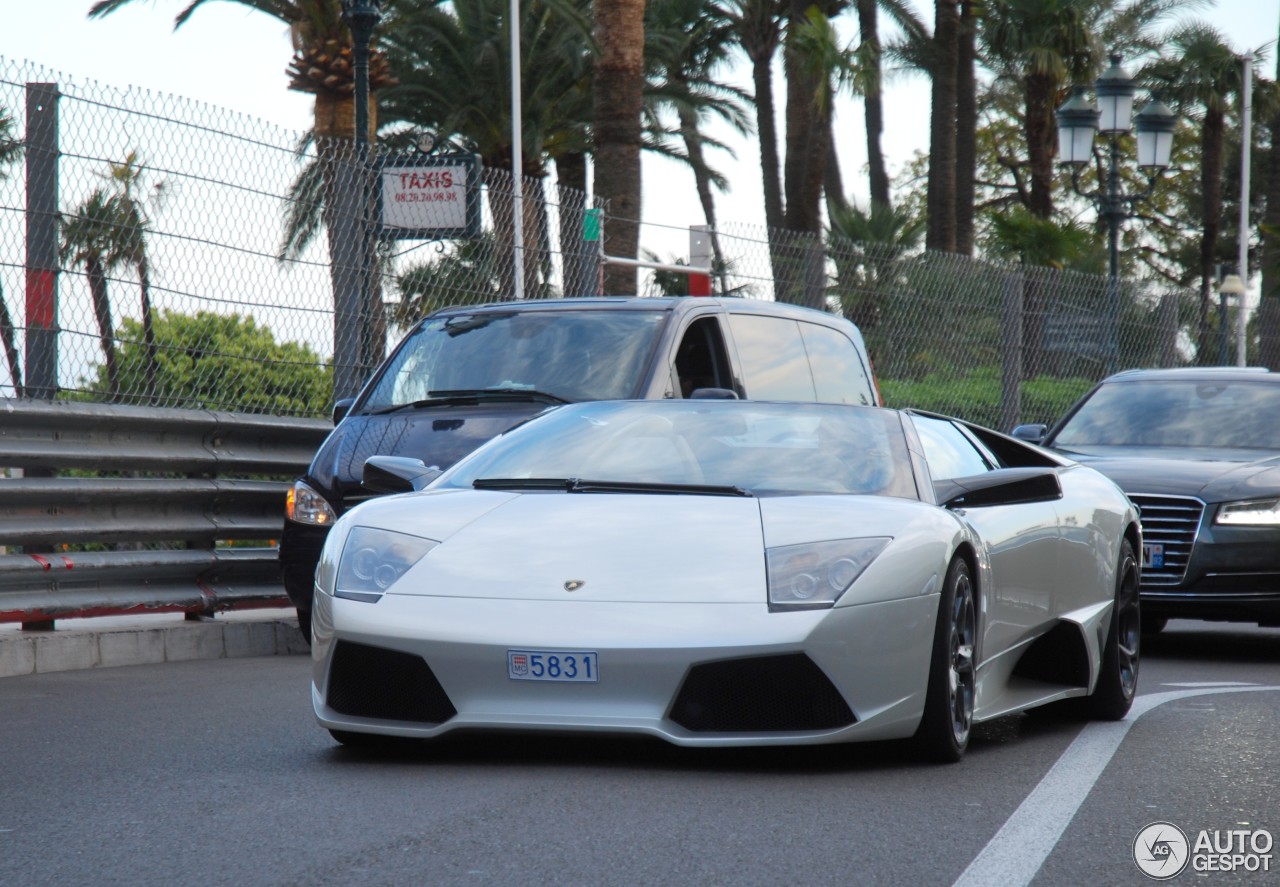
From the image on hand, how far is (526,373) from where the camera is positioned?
9734mm

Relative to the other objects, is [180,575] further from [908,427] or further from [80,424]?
[908,427]

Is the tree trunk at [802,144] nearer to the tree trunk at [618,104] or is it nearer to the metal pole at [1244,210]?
the metal pole at [1244,210]

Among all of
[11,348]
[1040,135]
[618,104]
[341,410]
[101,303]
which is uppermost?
[1040,135]

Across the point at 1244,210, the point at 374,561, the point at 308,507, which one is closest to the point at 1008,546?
the point at 374,561

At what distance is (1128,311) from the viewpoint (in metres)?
21.0

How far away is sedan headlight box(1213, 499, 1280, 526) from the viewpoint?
1039 cm

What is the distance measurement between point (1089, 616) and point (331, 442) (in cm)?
390

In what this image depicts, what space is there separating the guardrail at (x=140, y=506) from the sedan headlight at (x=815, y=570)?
4649 millimetres

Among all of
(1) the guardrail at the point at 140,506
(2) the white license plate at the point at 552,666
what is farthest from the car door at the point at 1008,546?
(1) the guardrail at the point at 140,506

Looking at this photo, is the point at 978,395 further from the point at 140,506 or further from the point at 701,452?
the point at 701,452

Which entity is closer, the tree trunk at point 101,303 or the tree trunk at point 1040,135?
the tree trunk at point 101,303

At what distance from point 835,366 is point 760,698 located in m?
5.50

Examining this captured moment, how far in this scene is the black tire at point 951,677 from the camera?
581 cm

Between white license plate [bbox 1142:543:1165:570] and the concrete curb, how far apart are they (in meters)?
4.49
